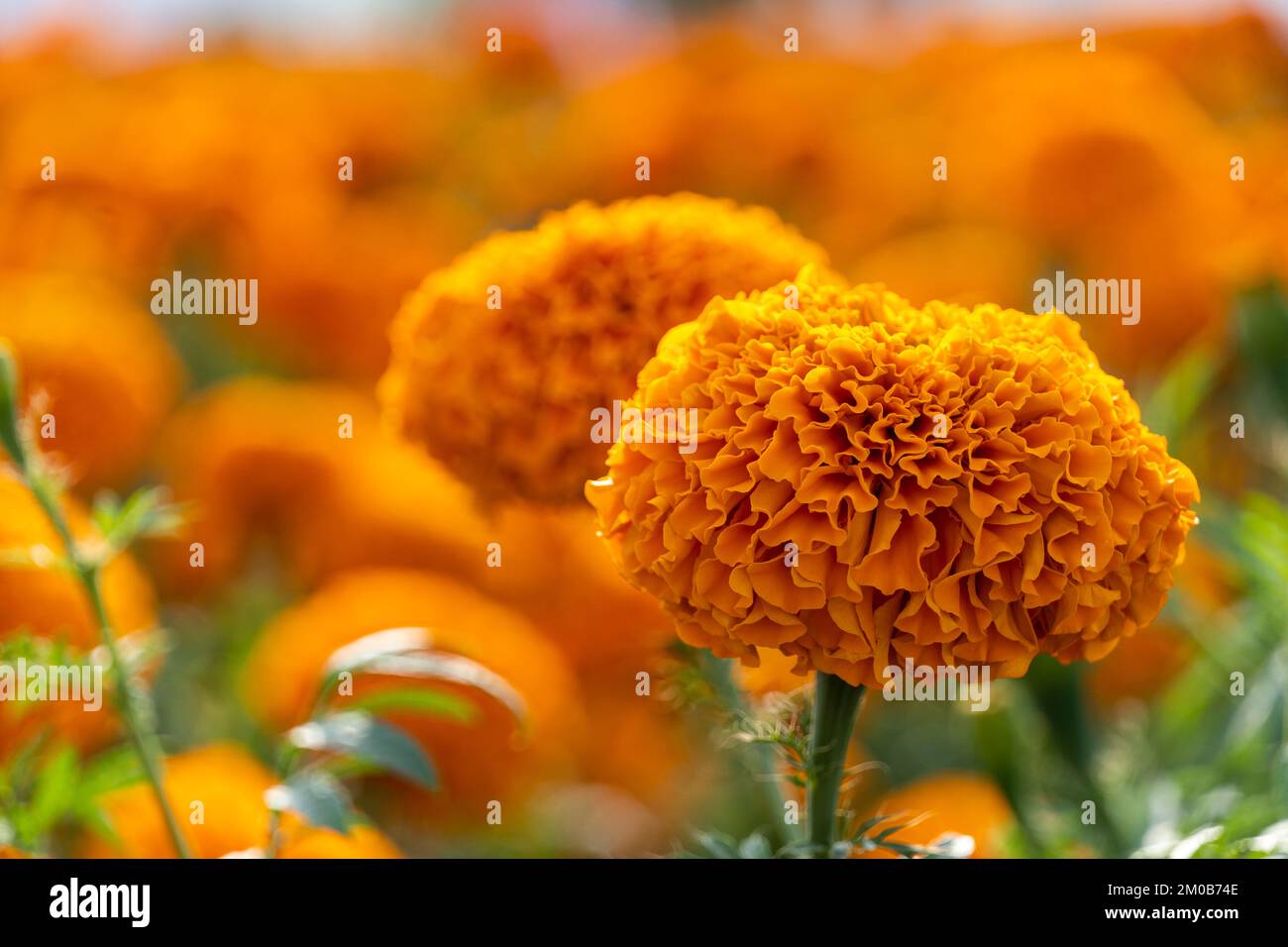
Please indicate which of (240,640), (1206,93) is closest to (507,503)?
(240,640)

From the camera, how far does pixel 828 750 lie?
1.07 m

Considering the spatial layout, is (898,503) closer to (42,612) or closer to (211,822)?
(211,822)

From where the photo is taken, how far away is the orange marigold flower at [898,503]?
90cm

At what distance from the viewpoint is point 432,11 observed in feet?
15.8

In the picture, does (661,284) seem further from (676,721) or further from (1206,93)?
(1206,93)

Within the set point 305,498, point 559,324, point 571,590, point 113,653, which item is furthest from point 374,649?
point 305,498

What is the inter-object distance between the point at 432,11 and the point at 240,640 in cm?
291

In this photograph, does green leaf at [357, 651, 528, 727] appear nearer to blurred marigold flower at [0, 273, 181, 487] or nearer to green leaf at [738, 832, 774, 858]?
green leaf at [738, 832, 774, 858]

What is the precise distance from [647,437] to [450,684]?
3.65 feet

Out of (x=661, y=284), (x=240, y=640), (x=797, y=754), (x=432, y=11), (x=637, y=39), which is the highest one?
(x=432, y=11)

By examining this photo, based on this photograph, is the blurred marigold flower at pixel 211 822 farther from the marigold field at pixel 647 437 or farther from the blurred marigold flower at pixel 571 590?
the blurred marigold flower at pixel 571 590

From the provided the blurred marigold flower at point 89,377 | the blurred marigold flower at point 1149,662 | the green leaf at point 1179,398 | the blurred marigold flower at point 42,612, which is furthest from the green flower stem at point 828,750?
the blurred marigold flower at point 89,377
